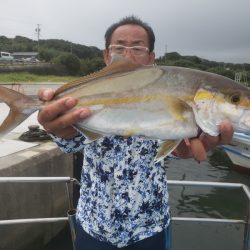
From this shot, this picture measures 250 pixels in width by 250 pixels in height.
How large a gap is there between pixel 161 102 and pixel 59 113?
0.70 metres

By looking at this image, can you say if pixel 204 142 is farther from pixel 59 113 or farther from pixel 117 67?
pixel 59 113

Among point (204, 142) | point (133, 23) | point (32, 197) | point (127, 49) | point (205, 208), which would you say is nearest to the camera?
point (204, 142)

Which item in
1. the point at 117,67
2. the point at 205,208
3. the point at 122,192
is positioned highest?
the point at 117,67

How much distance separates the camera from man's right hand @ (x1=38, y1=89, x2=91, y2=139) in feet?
8.33

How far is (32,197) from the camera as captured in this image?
7207 mm

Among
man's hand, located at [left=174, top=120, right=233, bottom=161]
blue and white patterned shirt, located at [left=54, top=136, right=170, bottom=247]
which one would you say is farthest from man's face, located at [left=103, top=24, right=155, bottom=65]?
man's hand, located at [left=174, top=120, right=233, bottom=161]

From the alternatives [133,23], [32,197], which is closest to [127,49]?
[133,23]

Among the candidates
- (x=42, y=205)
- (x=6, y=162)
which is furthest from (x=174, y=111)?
(x=42, y=205)

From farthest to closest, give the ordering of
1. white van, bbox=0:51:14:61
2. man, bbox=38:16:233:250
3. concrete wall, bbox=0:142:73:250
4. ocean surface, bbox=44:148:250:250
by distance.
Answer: white van, bbox=0:51:14:61 < ocean surface, bbox=44:148:250:250 < concrete wall, bbox=0:142:73:250 < man, bbox=38:16:233:250

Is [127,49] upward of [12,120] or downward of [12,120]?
upward

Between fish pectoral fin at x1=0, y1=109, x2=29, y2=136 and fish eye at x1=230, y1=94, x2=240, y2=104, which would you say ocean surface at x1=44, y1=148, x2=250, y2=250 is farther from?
fish pectoral fin at x1=0, y1=109, x2=29, y2=136

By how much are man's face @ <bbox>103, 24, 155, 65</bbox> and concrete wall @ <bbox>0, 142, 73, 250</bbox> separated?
418 centimetres

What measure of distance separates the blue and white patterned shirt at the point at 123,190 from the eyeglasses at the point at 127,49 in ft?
2.41

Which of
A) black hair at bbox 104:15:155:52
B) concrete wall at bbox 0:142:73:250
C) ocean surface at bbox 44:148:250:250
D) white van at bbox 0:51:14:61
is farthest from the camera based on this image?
white van at bbox 0:51:14:61
